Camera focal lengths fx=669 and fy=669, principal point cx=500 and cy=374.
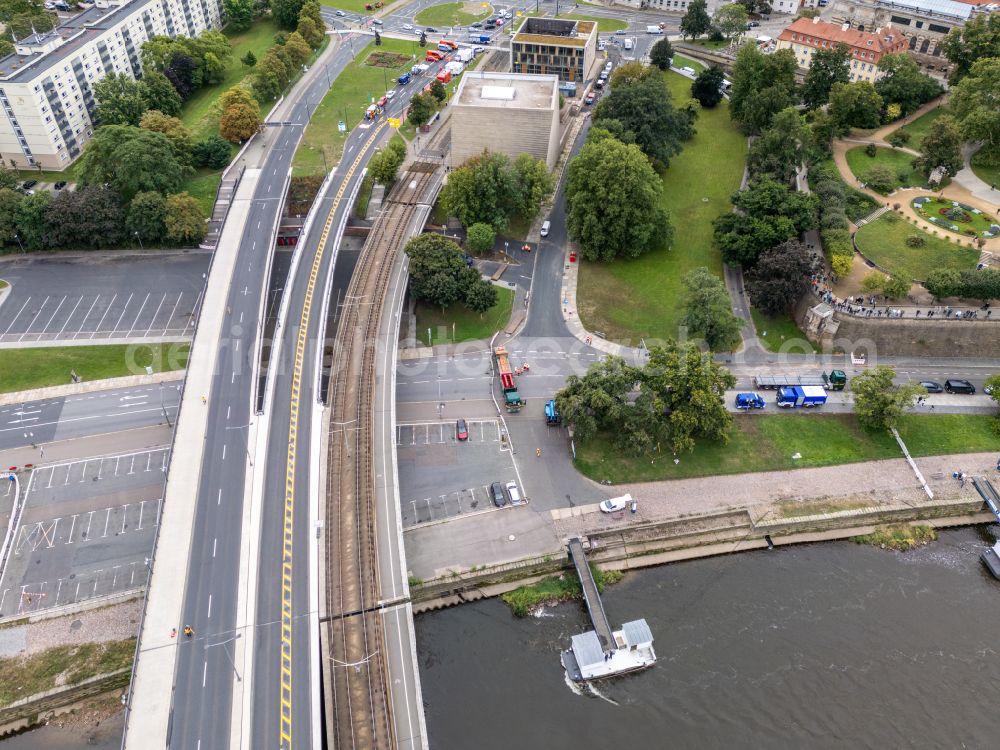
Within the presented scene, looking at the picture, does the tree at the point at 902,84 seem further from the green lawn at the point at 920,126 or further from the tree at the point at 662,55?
the tree at the point at 662,55

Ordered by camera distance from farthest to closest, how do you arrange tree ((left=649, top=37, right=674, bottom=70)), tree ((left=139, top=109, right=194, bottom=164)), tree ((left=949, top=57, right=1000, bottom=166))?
tree ((left=649, top=37, right=674, bottom=70)) → tree ((left=139, top=109, right=194, bottom=164)) → tree ((left=949, top=57, right=1000, bottom=166))

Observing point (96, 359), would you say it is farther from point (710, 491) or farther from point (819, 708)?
point (819, 708)

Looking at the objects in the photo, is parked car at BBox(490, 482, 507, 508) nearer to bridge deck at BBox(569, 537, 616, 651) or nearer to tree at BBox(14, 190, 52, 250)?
bridge deck at BBox(569, 537, 616, 651)

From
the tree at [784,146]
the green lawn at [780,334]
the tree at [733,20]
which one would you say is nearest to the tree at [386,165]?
the tree at [784,146]

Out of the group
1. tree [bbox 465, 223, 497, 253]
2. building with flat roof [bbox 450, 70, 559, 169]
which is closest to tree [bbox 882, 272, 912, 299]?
tree [bbox 465, 223, 497, 253]

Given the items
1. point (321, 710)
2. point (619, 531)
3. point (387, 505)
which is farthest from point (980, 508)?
point (321, 710)

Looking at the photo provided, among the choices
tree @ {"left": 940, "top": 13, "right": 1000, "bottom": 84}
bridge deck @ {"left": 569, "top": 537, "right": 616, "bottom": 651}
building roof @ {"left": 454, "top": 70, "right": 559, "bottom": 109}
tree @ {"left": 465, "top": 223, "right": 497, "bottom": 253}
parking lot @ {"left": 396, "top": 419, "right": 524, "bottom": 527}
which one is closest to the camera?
bridge deck @ {"left": 569, "top": 537, "right": 616, "bottom": 651}

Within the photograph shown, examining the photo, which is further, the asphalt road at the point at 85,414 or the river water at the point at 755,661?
the asphalt road at the point at 85,414
